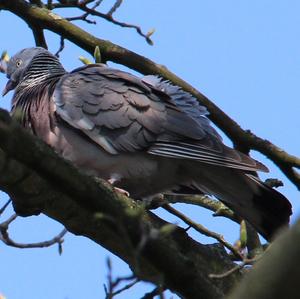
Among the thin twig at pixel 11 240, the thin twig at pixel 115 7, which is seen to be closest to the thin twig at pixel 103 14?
the thin twig at pixel 115 7

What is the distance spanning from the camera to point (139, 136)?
579 cm

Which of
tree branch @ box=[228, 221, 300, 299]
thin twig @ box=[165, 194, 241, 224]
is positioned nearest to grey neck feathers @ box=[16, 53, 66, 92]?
thin twig @ box=[165, 194, 241, 224]

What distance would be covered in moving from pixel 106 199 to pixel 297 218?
1.04m

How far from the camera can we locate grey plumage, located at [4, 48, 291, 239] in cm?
574

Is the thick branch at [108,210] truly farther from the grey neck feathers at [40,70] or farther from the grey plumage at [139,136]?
the grey neck feathers at [40,70]

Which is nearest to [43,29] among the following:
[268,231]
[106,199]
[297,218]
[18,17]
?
[18,17]

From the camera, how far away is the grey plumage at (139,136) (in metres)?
5.74

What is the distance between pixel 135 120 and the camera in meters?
5.85

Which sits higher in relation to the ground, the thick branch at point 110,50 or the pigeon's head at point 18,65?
the thick branch at point 110,50

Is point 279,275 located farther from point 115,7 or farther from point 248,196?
point 115,7

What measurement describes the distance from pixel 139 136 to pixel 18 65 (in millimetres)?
1677

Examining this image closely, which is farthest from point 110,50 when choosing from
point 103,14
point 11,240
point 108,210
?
point 108,210

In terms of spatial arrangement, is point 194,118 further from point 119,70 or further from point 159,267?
point 159,267

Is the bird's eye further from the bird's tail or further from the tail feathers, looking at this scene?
the tail feathers
